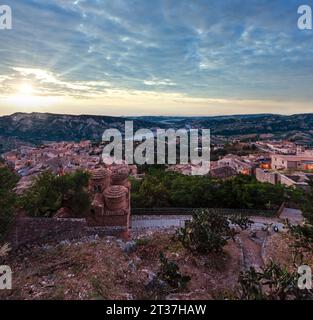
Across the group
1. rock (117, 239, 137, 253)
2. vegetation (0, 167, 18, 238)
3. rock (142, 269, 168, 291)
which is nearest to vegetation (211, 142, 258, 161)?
rock (117, 239, 137, 253)

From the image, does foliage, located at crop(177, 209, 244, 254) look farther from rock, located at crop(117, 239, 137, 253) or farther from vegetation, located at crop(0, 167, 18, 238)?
vegetation, located at crop(0, 167, 18, 238)

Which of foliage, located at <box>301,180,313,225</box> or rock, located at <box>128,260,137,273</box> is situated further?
foliage, located at <box>301,180,313,225</box>

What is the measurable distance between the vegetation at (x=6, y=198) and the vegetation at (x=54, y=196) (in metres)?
3.82

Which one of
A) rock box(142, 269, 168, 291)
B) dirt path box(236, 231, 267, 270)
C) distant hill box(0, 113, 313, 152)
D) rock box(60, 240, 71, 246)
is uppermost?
distant hill box(0, 113, 313, 152)

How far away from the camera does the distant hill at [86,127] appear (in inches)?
2640

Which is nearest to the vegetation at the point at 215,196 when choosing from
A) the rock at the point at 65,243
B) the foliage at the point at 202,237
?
the foliage at the point at 202,237

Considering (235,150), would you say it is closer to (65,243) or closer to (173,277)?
(65,243)

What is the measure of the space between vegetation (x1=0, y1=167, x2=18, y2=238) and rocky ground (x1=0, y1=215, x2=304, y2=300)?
3.45ft

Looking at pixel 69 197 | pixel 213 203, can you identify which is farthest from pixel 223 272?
pixel 213 203

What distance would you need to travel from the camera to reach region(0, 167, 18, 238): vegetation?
8.60 m
